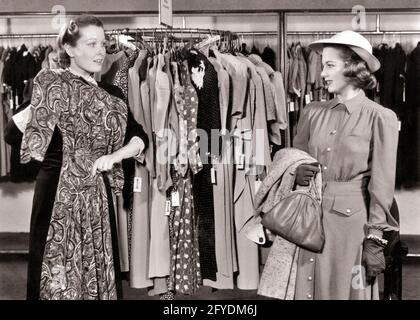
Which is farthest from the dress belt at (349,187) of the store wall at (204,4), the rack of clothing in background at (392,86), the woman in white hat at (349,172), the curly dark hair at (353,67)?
the store wall at (204,4)

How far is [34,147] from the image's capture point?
83.7 inches

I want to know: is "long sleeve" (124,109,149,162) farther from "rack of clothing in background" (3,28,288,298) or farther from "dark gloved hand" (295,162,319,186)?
"dark gloved hand" (295,162,319,186)

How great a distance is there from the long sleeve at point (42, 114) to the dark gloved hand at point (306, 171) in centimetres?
90

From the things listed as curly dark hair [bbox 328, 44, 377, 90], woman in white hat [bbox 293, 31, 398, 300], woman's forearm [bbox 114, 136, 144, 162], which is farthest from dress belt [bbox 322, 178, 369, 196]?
woman's forearm [bbox 114, 136, 144, 162]

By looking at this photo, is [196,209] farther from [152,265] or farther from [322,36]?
[322,36]

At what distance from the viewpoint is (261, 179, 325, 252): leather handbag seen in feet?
6.84

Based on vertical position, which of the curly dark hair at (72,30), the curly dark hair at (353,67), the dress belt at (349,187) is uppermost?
the curly dark hair at (72,30)

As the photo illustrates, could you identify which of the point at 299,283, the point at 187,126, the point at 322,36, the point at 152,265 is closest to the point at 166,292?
the point at 152,265

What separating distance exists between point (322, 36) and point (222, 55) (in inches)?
62.7

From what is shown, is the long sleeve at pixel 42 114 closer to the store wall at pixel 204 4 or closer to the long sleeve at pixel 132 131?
the long sleeve at pixel 132 131

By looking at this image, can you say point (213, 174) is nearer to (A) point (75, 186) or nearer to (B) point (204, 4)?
(A) point (75, 186)

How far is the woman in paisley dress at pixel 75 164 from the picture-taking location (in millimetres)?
2166

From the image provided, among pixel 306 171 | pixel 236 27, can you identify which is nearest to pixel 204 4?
pixel 236 27

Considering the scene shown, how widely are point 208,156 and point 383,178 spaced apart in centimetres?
115
